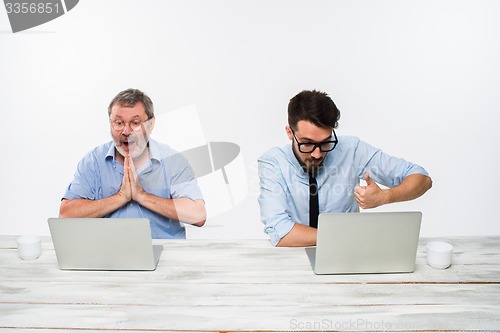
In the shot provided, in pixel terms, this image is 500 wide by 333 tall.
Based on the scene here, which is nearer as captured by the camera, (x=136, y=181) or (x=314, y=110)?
(x=314, y=110)

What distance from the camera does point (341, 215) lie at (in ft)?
6.06

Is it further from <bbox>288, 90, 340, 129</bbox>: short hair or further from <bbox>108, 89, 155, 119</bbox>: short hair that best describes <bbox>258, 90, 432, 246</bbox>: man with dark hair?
<bbox>108, 89, 155, 119</bbox>: short hair

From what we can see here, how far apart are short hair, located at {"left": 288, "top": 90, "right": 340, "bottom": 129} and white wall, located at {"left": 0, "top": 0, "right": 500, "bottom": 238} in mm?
911

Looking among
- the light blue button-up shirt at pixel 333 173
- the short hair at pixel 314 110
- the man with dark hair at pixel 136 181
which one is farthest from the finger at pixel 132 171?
the short hair at pixel 314 110

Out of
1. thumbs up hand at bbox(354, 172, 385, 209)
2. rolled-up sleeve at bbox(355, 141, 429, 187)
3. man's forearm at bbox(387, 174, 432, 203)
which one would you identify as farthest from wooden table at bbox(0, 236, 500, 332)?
rolled-up sleeve at bbox(355, 141, 429, 187)

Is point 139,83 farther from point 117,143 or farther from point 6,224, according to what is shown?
point 6,224

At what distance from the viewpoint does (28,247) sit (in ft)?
6.84

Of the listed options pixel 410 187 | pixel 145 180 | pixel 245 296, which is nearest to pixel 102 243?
pixel 245 296

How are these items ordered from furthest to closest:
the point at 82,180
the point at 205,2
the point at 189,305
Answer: the point at 205,2 → the point at 82,180 → the point at 189,305

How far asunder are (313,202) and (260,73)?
1.13 meters

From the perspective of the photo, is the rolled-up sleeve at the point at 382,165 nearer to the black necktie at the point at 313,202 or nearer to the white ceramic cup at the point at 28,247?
the black necktie at the point at 313,202

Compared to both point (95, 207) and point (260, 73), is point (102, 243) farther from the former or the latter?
point (260, 73)

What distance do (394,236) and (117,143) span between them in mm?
1582

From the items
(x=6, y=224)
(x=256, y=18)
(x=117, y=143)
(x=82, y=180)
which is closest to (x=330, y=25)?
(x=256, y=18)
